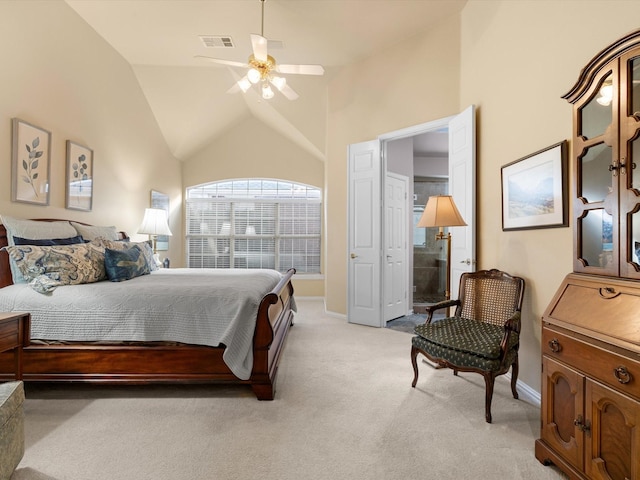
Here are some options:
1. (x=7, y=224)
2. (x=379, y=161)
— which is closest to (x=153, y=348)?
(x=7, y=224)

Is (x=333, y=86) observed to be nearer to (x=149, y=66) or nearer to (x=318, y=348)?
(x=149, y=66)

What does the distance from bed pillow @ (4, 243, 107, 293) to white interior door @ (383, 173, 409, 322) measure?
3182mm

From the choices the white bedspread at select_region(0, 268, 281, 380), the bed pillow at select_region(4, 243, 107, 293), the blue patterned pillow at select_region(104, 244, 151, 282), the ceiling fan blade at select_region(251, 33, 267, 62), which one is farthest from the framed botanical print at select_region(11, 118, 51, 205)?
the ceiling fan blade at select_region(251, 33, 267, 62)

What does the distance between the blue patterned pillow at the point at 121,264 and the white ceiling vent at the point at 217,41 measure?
262cm

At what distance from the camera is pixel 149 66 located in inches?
184

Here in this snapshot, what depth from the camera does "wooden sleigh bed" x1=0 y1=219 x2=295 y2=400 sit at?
2.35 meters

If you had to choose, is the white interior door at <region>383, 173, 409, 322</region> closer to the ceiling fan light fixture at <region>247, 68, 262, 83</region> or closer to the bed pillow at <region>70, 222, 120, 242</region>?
the ceiling fan light fixture at <region>247, 68, 262, 83</region>

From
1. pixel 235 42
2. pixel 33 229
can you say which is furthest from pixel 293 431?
pixel 235 42

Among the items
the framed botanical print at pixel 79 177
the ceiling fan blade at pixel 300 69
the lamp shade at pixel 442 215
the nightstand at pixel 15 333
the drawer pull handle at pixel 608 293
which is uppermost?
the ceiling fan blade at pixel 300 69

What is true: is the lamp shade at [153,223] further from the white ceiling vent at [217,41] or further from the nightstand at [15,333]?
the nightstand at [15,333]

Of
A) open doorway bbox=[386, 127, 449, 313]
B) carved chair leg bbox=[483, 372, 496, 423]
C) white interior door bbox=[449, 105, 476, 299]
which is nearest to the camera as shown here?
carved chair leg bbox=[483, 372, 496, 423]

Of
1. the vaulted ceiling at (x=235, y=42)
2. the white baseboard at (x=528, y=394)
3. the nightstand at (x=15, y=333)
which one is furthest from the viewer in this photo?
the vaulted ceiling at (x=235, y=42)

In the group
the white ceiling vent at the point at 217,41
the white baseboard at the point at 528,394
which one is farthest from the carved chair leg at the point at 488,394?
the white ceiling vent at the point at 217,41

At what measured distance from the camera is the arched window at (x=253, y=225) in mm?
6598
